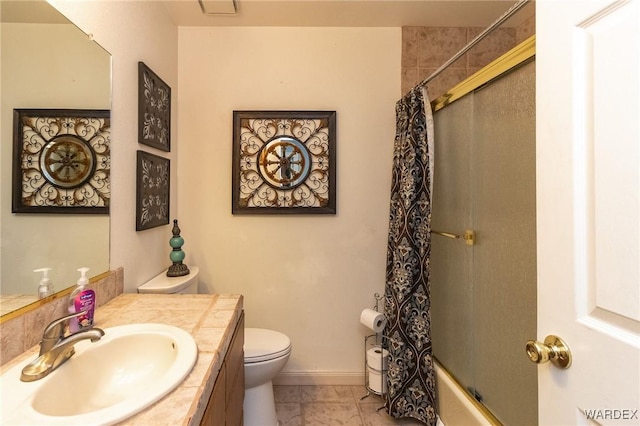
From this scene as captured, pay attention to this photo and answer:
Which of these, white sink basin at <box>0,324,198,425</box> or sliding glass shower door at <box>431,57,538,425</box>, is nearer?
white sink basin at <box>0,324,198,425</box>

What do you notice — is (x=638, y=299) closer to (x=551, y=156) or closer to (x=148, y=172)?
(x=551, y=156)

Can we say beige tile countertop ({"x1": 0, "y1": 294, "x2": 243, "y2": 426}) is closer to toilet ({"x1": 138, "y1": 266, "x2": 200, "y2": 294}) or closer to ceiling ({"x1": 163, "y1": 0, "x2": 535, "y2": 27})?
toilet ({"x1": 138, "y1": 266, "x2": 200, "y2": 294})

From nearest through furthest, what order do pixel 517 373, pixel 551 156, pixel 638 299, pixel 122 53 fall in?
pixel 638 299
pixel 551 156
pixel 517 373
pixel 122 53

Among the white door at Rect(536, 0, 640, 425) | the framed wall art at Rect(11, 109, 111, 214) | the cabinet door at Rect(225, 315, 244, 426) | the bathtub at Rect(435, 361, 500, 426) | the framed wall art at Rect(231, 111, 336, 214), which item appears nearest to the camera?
the white door at Rect(536, 0, 640, 425)

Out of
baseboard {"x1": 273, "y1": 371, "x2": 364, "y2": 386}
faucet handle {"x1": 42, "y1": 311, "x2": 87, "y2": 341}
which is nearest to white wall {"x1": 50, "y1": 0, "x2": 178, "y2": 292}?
faucet handle {"x1": 42, "y1": 311, "x2": 87, "y2": 341}

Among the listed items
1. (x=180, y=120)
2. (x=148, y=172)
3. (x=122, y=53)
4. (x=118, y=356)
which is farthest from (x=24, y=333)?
(x=180, y=120)

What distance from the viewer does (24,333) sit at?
2.62ft

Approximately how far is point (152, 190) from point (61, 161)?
624 mm

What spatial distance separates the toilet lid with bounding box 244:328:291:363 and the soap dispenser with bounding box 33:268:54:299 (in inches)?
33.9

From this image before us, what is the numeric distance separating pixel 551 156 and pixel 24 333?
56.0 inches

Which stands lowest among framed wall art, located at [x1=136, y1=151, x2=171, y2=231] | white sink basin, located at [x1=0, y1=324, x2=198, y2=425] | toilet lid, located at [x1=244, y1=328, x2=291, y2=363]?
toilet lid, located at [x1=244, y1=328, x2=291, y2=363]

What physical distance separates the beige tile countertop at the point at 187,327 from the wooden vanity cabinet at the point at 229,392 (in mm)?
42

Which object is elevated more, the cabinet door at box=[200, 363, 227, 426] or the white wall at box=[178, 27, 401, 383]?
the white wall at box=[178, 27, 401, 383]

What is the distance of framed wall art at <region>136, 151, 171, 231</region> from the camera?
Result: 1465mm
